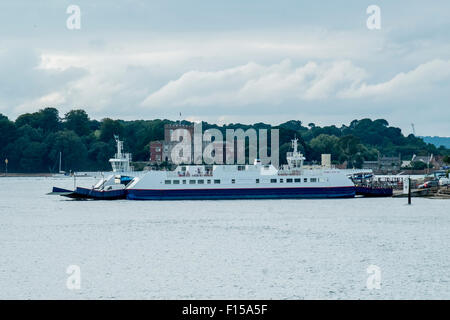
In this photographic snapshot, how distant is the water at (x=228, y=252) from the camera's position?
39.1 metres

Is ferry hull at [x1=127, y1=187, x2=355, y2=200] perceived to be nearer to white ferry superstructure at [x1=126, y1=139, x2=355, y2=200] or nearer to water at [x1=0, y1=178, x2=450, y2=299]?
white ferry superstructure at [x1=126, y1=139, x2=355, y2=200]

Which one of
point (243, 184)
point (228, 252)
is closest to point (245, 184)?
point (243, 184)

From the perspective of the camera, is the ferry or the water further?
the ferry

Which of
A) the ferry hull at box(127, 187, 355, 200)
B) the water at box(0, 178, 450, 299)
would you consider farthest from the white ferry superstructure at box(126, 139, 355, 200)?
the water at box(0, 178, 450, 299)

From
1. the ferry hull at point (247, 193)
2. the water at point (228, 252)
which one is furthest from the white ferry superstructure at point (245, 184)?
the water at point (228, 252)

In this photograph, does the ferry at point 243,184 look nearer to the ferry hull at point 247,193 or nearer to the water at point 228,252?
the ferry hull at point 247,193

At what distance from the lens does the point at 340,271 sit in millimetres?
43781

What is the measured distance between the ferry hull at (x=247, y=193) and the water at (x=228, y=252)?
33.8ft

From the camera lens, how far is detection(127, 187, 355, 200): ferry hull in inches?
3873

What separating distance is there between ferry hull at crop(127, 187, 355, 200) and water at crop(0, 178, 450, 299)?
10290 mm

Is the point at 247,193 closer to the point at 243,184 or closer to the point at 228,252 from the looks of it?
the point at 243,184
